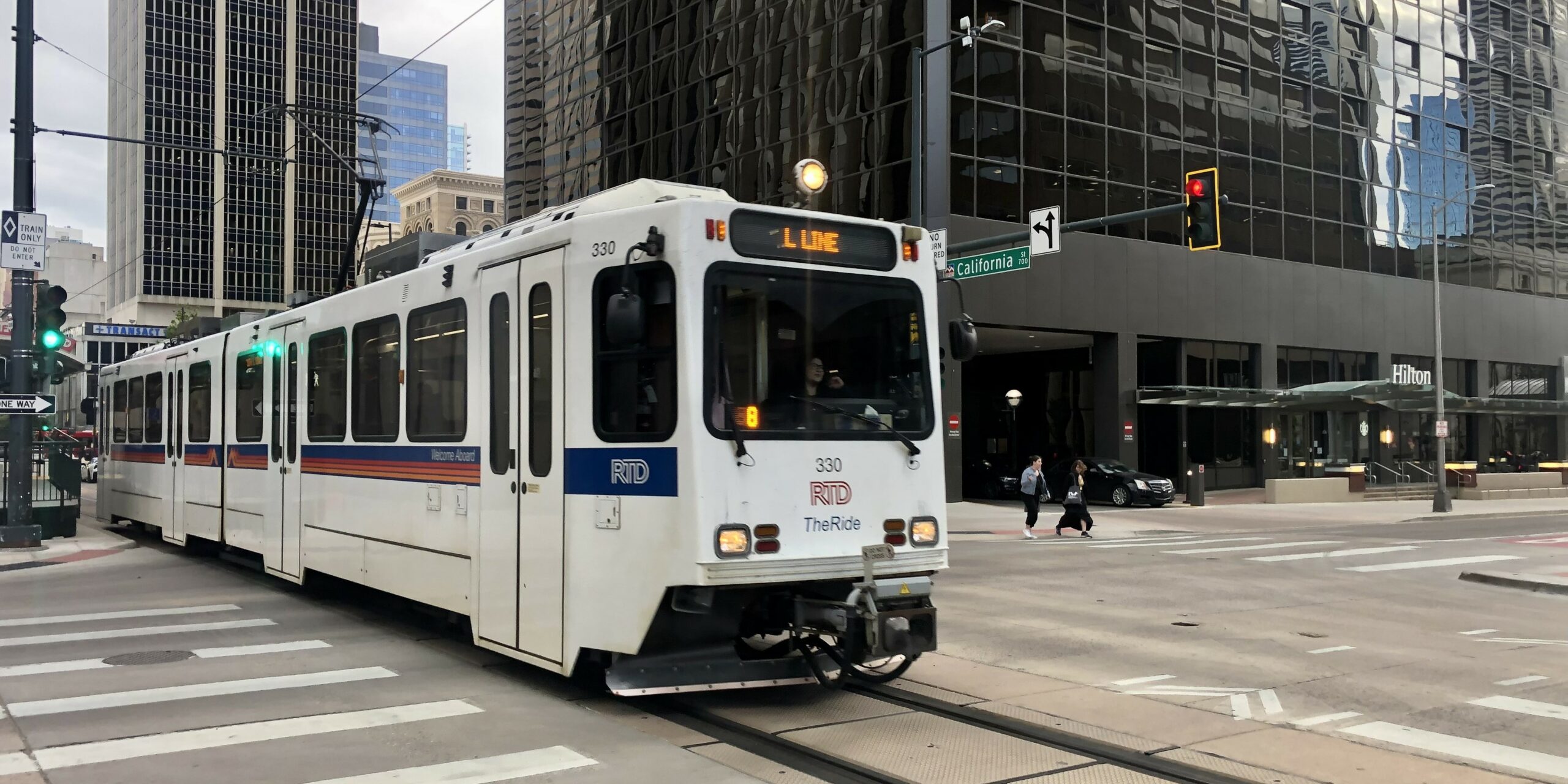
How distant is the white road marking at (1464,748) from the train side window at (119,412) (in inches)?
731

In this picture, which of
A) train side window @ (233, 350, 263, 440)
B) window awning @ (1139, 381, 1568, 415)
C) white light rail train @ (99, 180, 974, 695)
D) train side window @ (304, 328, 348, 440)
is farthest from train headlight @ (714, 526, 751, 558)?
window awning @ (1139, 381, 1568, 415)

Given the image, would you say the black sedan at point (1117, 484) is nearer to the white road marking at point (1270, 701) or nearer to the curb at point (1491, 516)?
the curb at point (1491, 516)

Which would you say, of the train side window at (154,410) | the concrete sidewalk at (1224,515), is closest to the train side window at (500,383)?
the train side window at (154,410)

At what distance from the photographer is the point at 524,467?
816 centimetres

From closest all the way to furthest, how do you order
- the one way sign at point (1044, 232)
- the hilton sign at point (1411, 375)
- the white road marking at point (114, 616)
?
the white road marking at point (114, 616) < the one way sign at point (1044, 232) < the hilton sign at point (1411, 375)

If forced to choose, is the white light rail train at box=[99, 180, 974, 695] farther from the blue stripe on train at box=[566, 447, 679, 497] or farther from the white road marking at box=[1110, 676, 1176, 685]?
the white road marking at box=[1110, 676, 1176, 685]

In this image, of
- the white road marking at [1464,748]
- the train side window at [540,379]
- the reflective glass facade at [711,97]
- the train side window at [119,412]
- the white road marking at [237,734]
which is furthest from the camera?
the reflective glass facade at [711,97]

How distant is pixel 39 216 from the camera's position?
60.1ft

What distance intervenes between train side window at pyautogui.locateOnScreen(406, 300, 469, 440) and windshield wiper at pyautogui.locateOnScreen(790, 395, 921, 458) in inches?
112

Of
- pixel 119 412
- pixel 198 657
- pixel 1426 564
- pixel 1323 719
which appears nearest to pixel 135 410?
pixel 119 412

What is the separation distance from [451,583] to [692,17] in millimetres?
36150

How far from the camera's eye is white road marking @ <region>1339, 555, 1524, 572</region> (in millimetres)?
17594

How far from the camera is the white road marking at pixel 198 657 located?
29.2ft

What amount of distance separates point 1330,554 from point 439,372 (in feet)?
52.2
